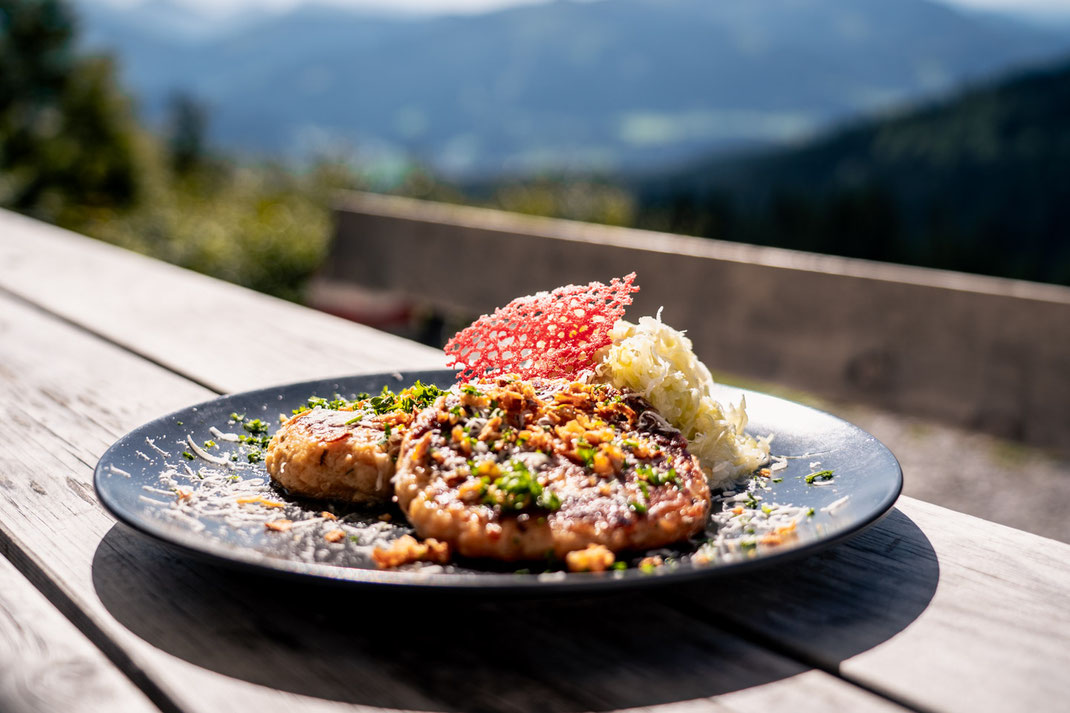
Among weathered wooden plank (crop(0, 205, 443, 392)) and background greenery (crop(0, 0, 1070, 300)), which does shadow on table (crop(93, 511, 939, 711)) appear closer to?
weathered wooden plank (crop(0, 205, 443, 392))

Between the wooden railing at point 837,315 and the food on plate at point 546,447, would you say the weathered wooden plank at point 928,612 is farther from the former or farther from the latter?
the wooden railing at point 837,315

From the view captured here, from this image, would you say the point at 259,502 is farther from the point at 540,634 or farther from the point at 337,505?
the point at 540,634

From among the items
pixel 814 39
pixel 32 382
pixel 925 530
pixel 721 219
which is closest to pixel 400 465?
pixel 925 530

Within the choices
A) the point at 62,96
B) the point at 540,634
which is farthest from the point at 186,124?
the point at 540,634

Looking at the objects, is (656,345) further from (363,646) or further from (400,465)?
(363,646)

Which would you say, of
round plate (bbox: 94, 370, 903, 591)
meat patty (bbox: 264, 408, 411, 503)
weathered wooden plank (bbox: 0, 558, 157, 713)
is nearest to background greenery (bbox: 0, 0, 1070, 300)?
round plate (bbox: 94, 370, 903, 591)
